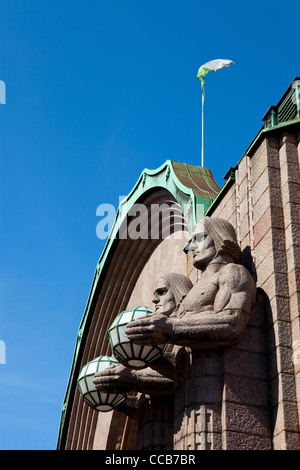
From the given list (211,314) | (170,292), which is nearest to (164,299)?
(170,292)

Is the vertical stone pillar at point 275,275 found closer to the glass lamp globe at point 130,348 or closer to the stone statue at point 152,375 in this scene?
the stone statue at point 152,375

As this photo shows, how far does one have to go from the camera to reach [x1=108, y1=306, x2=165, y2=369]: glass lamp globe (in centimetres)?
915

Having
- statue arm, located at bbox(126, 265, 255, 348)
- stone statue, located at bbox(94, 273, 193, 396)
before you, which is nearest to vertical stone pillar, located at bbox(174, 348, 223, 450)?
statue arm, located at bbox(126, 265, 255, 348)

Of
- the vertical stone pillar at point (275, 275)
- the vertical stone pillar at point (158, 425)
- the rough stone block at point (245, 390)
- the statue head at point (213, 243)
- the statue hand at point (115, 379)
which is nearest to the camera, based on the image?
the vertical stone pillar at point (275, 275)

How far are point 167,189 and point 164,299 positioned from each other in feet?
12.9

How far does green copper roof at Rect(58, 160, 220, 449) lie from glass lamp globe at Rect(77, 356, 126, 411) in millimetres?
2747

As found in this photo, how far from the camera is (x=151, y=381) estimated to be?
1009 centimetres

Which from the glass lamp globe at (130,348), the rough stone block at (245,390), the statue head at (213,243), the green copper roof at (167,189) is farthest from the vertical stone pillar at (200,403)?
the green copper roof at (167,189)

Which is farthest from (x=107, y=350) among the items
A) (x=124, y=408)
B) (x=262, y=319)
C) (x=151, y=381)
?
(x=262, y=319)

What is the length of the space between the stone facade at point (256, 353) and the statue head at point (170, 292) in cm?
59

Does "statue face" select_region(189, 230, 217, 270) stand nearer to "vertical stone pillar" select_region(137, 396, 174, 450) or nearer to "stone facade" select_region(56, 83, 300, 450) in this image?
"stone facade" select_region(56, 83, 300, 450)

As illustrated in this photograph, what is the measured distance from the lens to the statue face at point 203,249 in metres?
9.62

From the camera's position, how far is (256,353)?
28.7 feet
